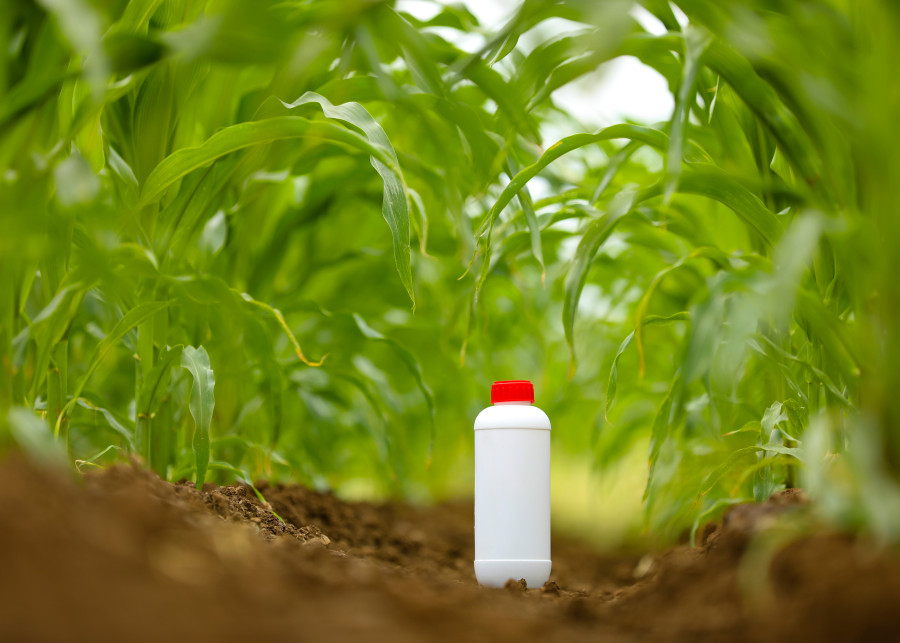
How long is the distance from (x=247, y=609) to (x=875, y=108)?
562 millimetres

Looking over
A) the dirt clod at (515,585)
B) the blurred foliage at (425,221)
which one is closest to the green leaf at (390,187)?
the blurred foliage at (425,221)

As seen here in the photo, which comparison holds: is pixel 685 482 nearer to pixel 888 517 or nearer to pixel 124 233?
pixel 888 517

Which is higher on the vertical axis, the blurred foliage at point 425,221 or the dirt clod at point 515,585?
the blurred foliage at point 425,221

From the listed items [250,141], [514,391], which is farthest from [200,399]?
[514,391]

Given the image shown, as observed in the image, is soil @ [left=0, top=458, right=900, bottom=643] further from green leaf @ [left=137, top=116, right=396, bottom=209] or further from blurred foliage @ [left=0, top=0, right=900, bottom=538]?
green leaf @ [left=137, top=116, right=396, bottom=209]

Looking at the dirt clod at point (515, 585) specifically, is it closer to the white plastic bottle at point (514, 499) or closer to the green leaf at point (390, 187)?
the white plastic bottle at point (514, 499)

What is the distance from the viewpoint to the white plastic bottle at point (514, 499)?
94cm

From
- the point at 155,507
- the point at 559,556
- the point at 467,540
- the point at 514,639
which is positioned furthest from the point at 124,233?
the point at 559,556

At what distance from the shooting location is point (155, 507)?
60 centimetres

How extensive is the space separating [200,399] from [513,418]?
394 millimetres

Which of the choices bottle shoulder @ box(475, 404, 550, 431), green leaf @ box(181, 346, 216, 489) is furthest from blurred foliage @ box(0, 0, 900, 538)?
bottle shoulder @ box(475, 404, 550, 431)

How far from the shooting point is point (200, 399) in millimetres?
831

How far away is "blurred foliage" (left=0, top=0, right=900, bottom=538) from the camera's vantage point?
1.95 ft

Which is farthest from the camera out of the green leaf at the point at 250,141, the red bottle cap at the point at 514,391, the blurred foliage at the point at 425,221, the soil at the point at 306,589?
the red bottle cap at the point at 514,391
